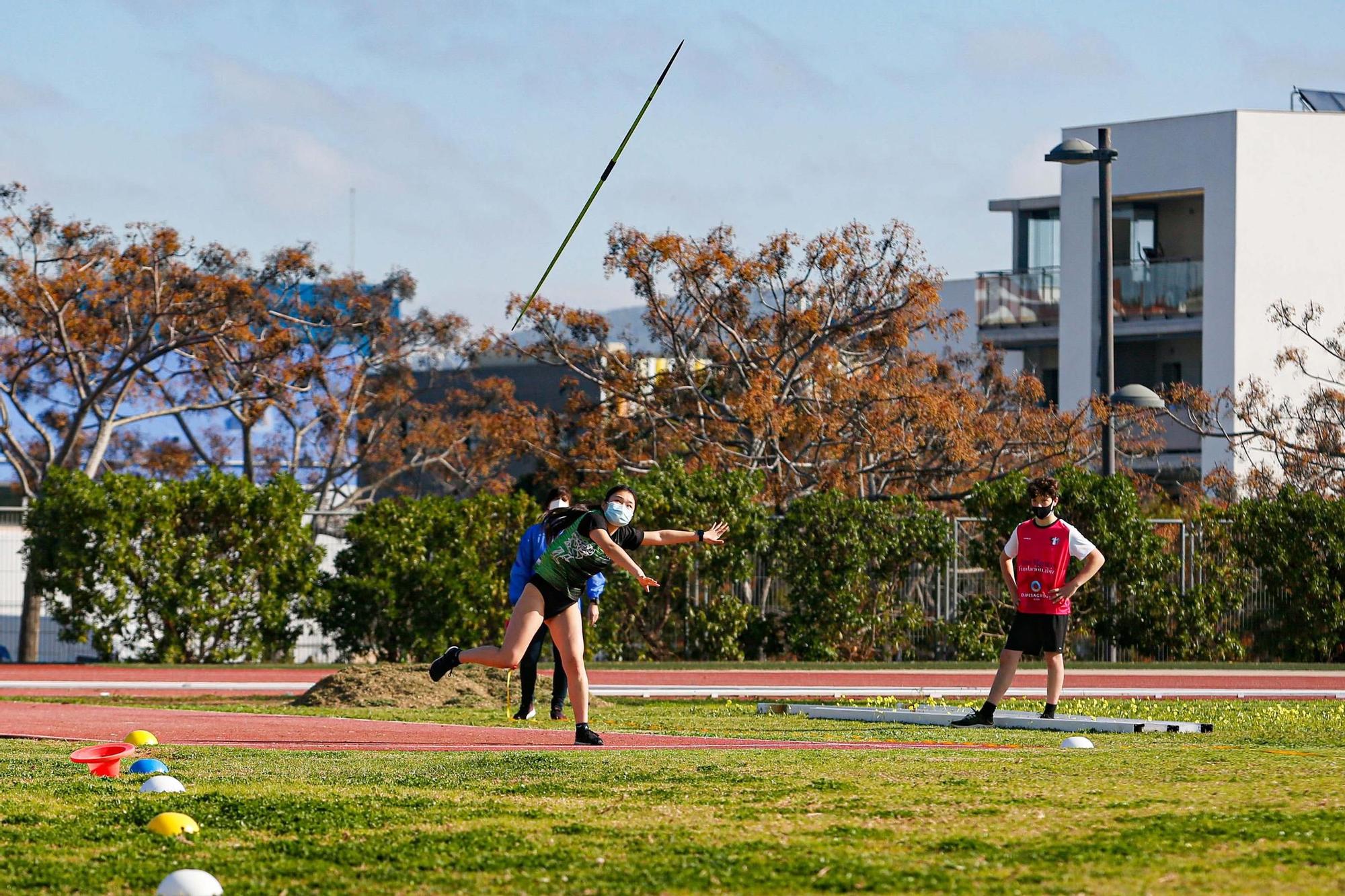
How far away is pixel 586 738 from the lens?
11492 mm

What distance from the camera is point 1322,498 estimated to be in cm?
2725

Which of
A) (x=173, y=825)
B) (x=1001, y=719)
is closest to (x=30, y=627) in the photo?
(x=1001, y=719)

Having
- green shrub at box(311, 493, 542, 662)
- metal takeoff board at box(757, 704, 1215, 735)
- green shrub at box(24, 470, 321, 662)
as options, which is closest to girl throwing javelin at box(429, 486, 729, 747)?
metal takeoff board at box(757, 704, 1215, 735)

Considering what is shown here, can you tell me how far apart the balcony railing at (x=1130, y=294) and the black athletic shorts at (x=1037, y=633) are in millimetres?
33327

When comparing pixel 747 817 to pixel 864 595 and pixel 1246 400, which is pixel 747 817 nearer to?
pixel 864 595

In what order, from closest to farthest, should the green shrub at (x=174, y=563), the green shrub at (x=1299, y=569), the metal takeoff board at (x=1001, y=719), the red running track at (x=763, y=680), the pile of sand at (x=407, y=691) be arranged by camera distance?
the metal takeoff board at (x=1001, y=719), the pile of sand at (x=407, y=691), the red running track at (x=763, y=680), the green shrub at (x=174, y=563), the green shrub at (x=1299, y=569)

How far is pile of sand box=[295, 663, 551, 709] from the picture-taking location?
16.5 metres

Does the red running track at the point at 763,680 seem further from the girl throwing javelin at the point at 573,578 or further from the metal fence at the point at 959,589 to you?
the girl throwing javelin at the point at 573,578

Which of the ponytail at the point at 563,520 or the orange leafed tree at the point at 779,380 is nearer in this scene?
the ponytail at the point at 563,520

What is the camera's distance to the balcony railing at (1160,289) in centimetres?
4700

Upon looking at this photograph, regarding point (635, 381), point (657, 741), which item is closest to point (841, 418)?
point (635, 381)

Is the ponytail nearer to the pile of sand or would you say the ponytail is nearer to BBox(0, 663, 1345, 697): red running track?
the pile of sand

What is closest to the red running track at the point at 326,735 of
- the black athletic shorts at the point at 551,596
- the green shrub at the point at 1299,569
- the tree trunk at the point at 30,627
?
the black athletic shorts at the point at 551,596

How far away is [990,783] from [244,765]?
13.8 ft
